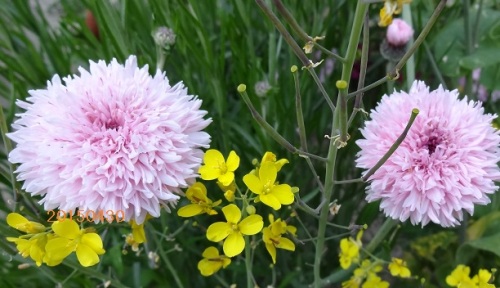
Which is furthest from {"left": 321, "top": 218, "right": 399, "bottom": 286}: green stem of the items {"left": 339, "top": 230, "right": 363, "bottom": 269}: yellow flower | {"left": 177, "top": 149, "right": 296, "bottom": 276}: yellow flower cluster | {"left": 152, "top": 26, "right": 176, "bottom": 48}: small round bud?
{"left": 152, "top": 26, "right": 176, "bottom": 48}: small round bud

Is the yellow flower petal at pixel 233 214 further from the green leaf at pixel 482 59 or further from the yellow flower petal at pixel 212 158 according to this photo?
the green leaf at pixel 482 59

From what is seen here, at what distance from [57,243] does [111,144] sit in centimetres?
7

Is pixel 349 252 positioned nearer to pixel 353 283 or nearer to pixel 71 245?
pixel 353 283

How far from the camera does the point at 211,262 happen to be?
1.25 feet

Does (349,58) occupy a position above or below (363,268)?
above

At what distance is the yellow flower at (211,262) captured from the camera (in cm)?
37

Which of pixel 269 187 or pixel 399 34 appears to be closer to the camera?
pixel 269 187

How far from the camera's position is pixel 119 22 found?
18.8 inches

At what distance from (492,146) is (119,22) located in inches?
12.3

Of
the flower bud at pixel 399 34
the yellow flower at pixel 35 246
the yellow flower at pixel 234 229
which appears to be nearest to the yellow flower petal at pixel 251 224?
the yellow flower at pixel 234 229

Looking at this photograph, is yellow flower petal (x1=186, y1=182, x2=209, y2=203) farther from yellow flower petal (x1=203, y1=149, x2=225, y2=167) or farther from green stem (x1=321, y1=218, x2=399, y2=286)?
green stem (x1=321, y1=218, x2=399, y2=286)

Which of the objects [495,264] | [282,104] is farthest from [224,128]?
[495,264]

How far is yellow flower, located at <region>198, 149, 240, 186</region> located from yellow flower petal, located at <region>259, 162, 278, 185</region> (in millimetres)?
18

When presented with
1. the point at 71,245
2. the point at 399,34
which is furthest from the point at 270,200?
the point at 399,34
